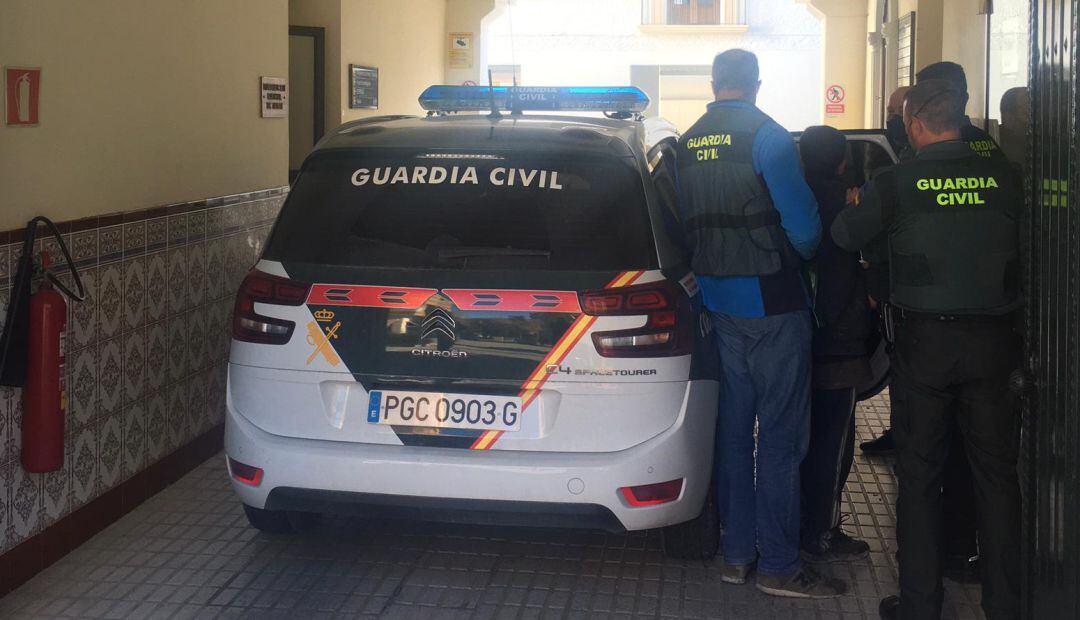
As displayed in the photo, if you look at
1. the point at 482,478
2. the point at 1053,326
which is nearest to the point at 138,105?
the point at 482,478

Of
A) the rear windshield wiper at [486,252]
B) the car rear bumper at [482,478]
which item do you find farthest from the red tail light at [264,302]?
the rear windshield wiper at [486,252]

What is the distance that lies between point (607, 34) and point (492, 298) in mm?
31364

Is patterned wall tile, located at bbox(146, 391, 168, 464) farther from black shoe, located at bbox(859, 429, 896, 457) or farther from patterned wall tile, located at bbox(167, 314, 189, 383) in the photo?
black shoe, located at bbox(859, 429, 896, 457)

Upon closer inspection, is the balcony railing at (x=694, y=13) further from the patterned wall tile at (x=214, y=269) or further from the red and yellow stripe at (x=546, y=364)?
the red and yellow stripe at (x=546, y=364)

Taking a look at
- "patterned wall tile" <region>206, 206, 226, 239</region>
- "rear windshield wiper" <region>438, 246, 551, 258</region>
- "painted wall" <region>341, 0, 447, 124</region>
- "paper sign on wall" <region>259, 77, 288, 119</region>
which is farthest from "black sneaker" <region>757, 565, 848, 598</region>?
"painted wall" <region>341, 0, 447, 124</region>

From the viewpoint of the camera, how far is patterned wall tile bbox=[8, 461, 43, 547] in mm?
4480

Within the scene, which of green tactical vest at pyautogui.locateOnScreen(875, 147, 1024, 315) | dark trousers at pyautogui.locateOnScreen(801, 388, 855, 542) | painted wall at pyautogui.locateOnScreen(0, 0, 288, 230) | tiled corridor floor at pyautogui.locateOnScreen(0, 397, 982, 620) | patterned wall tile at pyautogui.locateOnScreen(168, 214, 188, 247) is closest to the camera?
green tactical vest at pyautogui.locateOnScreen(875, 147, 1024, 315)

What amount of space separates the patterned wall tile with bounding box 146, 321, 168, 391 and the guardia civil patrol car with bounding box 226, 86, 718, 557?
1324mm

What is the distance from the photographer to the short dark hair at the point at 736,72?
4.50m

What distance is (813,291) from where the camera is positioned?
4.66 metres

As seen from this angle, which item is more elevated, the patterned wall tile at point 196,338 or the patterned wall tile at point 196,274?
the patterned wall tile at point 196,274

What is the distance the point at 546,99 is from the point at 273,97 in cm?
238

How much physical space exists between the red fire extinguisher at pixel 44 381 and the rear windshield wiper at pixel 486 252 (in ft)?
4.77

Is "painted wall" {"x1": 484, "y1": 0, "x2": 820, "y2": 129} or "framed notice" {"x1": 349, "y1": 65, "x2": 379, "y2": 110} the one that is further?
"painted wall" {"x1": 484, "y1": 0, "x2": 820, "y2": 129}
